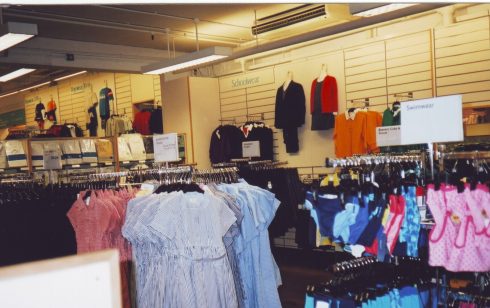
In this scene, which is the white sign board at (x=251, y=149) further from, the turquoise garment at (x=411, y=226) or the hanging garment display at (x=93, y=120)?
the hanging garment display at (x=93, y=120)

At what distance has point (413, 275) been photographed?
2561 millimetres

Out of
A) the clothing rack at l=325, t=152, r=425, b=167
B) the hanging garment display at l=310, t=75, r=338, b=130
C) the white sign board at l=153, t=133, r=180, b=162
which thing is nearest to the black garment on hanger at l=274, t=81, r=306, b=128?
the hanging garment display at l=310, t=75, r=338, b=130

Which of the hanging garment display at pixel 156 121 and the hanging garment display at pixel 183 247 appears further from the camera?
the hanging garment display at pixel 156 121

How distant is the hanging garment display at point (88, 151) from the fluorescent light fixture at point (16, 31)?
2370 mm

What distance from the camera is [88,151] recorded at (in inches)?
272

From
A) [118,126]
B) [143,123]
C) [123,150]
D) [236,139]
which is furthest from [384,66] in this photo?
[118,126]

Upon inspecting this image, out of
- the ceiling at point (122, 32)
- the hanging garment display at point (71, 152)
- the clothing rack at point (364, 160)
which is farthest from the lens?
the hanging garment display at point (71, 152)

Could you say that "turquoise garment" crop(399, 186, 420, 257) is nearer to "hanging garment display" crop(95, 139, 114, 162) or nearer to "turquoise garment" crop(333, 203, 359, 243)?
"turquoise garment" crop(333, 203, 359, 243)

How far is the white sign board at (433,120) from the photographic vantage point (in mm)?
2361

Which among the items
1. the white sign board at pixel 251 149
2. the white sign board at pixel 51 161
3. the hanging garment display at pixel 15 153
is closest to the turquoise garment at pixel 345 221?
the white sign board at pixel 51 161

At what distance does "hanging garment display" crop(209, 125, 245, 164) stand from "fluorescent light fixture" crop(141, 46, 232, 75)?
1705 mm

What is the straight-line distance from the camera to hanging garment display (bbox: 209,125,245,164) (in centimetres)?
792

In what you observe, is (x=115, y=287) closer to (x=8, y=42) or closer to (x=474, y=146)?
(x=474, y=146)

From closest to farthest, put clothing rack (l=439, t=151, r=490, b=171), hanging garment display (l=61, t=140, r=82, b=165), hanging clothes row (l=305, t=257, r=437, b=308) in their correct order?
hanging clothes row (l=305, t=257, r=437, b=308)
clothing rack (l=439, t=151, r=490, b=171)
hanging garment display (l=61, t=140, r=82, b=165)
